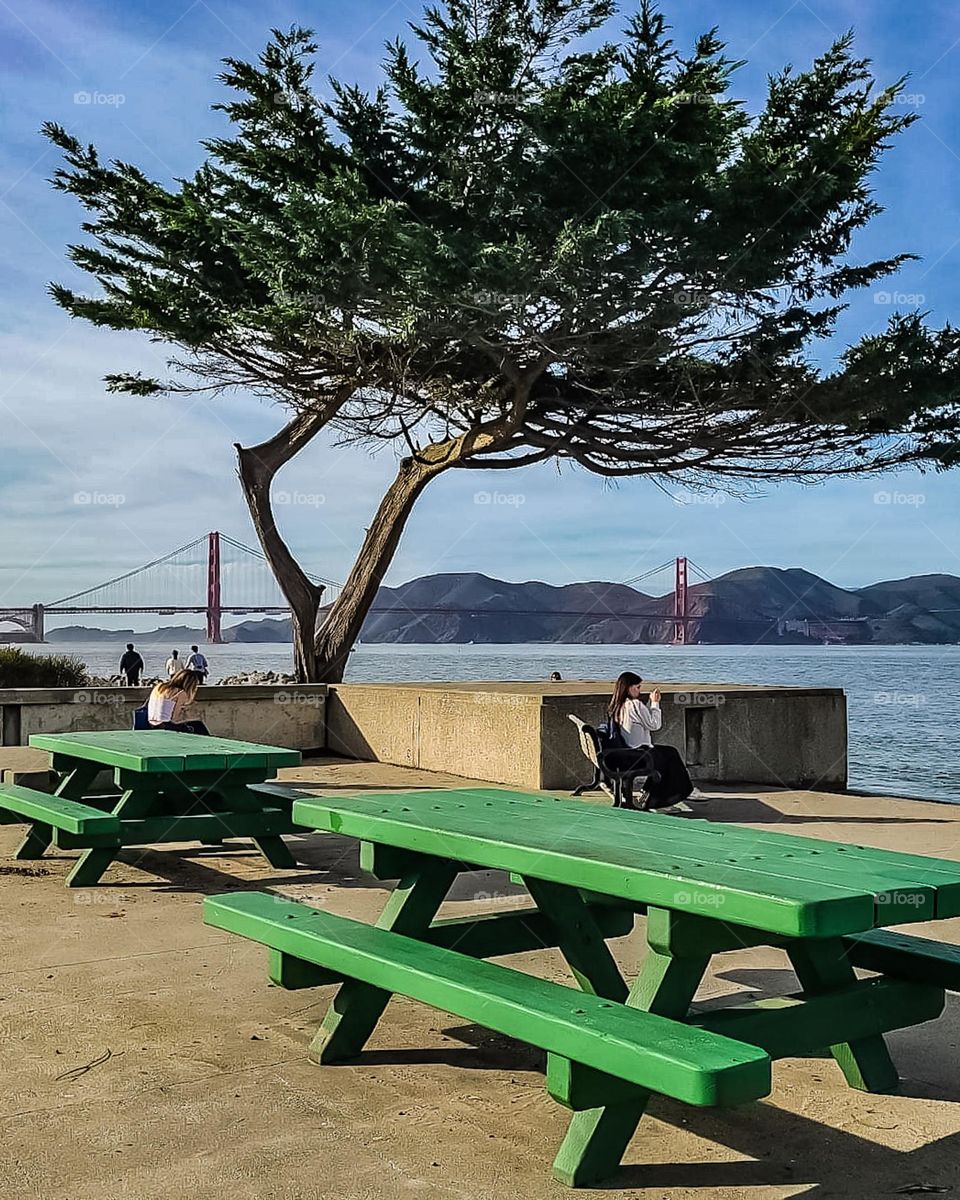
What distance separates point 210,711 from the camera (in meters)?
12.9

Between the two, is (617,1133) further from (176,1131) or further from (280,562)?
(280,562)

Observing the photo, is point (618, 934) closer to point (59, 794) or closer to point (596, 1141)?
point (596, 1141)

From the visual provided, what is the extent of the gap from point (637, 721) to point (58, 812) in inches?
169

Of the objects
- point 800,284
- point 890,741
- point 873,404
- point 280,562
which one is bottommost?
point 890,741

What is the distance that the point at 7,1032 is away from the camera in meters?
4.00

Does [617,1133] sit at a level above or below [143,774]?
below

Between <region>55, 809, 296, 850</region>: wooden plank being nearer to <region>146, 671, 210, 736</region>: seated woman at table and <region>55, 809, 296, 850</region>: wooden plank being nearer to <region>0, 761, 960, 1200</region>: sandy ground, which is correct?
<region>0, 761, 960, 1200</region>: sandy ground

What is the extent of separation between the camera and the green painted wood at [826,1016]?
10.5 ft

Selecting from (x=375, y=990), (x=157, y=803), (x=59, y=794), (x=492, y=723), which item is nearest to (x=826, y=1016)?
(x=375, y=990)

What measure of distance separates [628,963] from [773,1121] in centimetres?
159

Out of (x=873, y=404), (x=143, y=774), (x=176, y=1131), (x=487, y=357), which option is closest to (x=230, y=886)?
(x=143, y=774)

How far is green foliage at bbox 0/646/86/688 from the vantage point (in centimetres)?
1845

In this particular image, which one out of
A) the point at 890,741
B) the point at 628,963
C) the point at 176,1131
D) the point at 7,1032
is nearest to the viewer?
the point at 176,1131

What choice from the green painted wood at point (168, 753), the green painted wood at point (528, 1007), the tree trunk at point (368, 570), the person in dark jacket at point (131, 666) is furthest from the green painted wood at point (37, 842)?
the person in dark jacket at point (131, 666)
